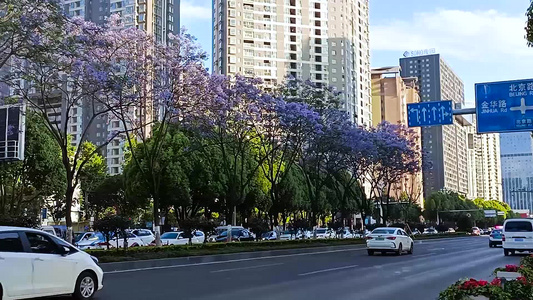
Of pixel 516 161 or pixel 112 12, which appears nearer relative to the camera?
pixel 112 12

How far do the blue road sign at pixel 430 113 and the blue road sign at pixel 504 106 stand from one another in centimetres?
249

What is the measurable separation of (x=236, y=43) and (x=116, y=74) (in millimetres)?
89374

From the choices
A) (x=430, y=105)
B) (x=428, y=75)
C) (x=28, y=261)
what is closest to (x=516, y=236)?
(x=430, y=105)

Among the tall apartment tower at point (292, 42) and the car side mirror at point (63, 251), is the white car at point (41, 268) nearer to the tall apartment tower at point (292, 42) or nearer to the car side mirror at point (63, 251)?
the car side mirror at point (63, 251)

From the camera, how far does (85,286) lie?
11.6m

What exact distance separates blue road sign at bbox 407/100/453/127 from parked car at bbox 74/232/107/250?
697 inches

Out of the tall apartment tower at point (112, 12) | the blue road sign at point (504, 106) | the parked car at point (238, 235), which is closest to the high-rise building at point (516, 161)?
the tall apartment tower at point (112, 12)

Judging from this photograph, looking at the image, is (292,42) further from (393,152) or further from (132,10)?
(393,152)

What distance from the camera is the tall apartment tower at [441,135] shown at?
157 m

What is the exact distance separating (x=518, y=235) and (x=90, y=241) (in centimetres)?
2337

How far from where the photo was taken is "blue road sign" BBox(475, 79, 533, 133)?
65.5ft

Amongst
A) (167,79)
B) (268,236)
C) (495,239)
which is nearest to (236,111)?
(167,79)

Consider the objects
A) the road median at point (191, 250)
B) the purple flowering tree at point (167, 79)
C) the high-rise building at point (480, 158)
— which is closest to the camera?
the road median at point (191, 250)

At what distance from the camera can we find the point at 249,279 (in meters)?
16.2
